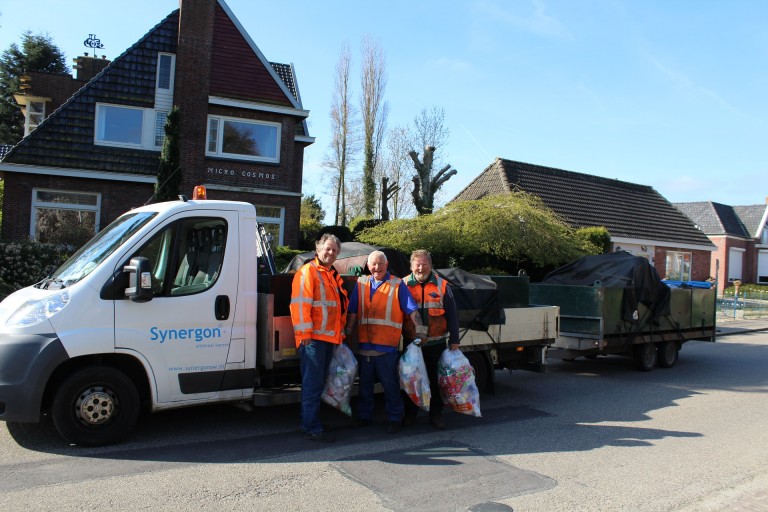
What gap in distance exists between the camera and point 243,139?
20531 millimetres

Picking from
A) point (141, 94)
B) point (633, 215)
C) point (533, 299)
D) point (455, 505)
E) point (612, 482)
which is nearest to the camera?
point (455, 505)

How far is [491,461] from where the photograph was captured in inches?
214

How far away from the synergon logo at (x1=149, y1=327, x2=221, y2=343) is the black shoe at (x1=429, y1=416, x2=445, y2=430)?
7.93 feet

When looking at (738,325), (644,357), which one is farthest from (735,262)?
(644,357)

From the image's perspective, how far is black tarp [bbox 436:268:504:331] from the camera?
7398 mm

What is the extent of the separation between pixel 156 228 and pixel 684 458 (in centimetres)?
538

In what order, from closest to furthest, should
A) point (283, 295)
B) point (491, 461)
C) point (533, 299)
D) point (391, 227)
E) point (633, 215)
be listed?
1. point (491, 461)
2. point (283, 295)
3. point (533, 299)
4. point (391, 227)
5. point (633, 215)

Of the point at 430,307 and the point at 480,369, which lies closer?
the point at 430,307

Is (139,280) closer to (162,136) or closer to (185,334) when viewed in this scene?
(185,334)

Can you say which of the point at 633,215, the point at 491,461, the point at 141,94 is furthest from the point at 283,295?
the point at 633,215

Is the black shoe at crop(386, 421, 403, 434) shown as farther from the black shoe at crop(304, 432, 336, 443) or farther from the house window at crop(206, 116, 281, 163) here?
the house window at crop(206, 116, 281, 163)

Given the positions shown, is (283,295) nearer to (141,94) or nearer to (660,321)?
(660,321)

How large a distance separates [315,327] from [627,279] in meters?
7.06

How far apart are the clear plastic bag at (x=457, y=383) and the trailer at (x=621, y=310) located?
4.34 m
